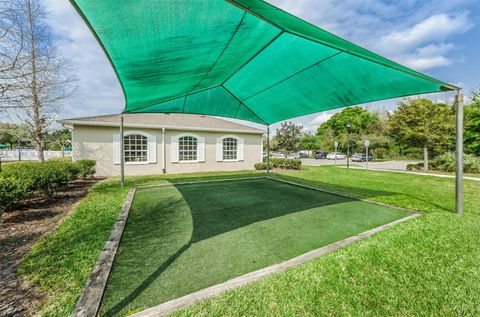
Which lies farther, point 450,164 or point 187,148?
point 450,164

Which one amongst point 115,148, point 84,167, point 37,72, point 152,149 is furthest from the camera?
point 152,149

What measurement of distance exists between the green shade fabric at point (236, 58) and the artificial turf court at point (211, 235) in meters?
2.68

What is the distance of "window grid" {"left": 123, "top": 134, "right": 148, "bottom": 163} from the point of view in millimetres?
10880

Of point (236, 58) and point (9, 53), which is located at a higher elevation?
point (9, 53)

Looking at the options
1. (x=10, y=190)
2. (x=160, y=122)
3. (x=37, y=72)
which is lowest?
(x=10, y=190)

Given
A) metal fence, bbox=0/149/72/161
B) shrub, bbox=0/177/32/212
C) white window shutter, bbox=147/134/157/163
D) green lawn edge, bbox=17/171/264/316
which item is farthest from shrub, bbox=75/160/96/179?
metal fence, bbox=0/149/72/161

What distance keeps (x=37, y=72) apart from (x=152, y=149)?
5401mm

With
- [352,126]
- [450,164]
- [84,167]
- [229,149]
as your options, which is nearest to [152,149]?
[84,167]

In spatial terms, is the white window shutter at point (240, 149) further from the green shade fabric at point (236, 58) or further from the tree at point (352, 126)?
the tree at point (352, 126)

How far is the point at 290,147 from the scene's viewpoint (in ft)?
62.0

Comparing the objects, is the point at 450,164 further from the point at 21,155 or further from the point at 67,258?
the point at 21,155

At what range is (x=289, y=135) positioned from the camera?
1869 cm

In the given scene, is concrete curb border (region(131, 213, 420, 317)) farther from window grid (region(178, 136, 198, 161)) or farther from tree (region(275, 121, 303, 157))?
tree (region(275, 121, 303, 157))

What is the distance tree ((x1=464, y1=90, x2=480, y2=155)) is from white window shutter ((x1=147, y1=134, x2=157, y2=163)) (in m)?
23.7
